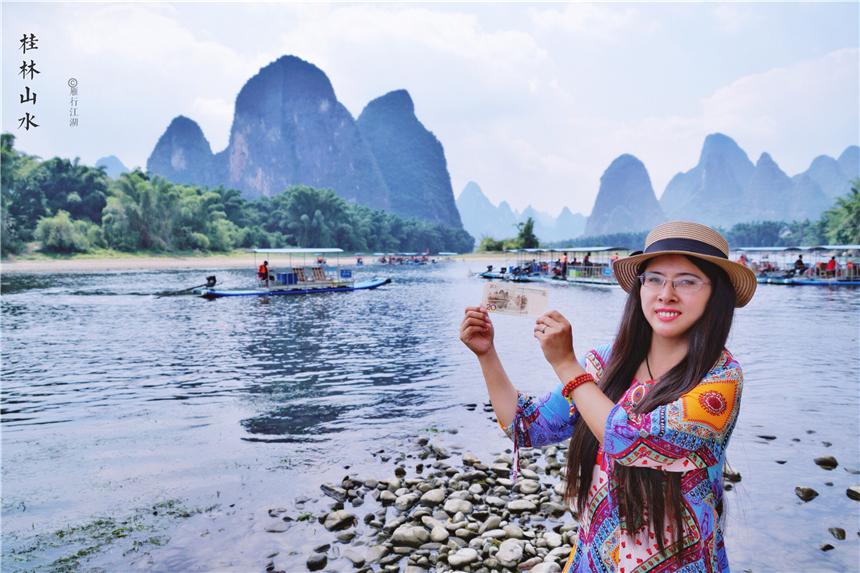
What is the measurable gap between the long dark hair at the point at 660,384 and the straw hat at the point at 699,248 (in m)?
0.04

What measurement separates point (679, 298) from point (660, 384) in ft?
0.84

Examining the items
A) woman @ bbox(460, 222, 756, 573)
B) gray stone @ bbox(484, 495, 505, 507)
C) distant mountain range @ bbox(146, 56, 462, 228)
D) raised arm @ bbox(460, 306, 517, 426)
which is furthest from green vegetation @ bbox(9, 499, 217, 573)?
distant mountain range @ bbox(146, 56, 462, 228)

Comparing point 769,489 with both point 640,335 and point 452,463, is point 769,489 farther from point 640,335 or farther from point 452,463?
point 640,335

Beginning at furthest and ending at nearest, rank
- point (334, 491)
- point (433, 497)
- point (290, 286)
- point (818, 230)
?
point (818, 230), point (290, 286), point (334, 491), point (433, 497)

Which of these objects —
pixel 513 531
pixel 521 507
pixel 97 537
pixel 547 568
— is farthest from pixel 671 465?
pixel 97 537

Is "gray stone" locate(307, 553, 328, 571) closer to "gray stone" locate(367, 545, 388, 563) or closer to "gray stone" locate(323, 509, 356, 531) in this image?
"gray stone" locate(367, 545, 388, 563)

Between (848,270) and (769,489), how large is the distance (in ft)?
112

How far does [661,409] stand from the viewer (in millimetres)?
1492

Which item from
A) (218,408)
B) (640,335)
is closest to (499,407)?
(640,335)

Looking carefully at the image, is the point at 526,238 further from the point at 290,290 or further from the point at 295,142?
the point at 295,142

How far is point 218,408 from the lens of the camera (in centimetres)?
924

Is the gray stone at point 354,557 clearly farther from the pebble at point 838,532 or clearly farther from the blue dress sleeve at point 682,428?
the pebble at point 838,532

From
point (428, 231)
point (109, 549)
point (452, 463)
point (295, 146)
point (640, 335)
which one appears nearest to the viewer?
point (640, 335)

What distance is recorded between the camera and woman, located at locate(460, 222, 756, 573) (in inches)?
59.1
